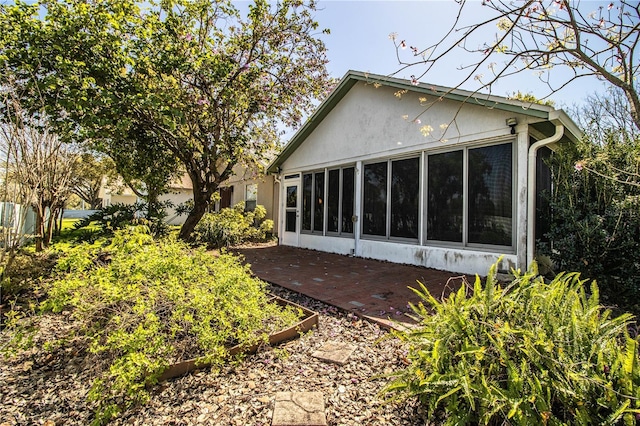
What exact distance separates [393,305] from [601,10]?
3967 mm

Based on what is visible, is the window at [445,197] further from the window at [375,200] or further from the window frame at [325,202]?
the window frame at [325,202]

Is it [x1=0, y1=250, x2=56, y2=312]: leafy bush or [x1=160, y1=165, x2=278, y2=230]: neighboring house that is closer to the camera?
[x1=0, y1=250, x2=56, y2=312]: leafy bush

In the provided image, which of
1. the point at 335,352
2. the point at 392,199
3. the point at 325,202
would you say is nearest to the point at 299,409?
the point at 335,352

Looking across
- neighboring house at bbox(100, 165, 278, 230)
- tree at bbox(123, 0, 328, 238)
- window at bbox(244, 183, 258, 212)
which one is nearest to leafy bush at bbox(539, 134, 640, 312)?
tree at bbox(123, 0, 328, 238)

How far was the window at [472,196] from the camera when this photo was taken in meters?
5.98

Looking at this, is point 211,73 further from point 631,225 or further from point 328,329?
point 631,225

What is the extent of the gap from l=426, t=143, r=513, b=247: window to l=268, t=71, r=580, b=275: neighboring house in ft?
0.06

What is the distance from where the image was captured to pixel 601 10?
121 inches

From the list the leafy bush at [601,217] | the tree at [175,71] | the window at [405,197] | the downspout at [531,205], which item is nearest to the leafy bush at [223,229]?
the tree at [175,71]

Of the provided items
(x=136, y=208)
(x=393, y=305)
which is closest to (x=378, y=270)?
(x=393, y=305)

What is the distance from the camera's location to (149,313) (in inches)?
108

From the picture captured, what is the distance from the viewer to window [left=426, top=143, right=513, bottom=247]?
5.98 metres

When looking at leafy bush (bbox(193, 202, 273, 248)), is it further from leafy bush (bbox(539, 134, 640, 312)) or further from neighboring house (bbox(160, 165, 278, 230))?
leafy bush (bbox(539, 134, 640, 312))

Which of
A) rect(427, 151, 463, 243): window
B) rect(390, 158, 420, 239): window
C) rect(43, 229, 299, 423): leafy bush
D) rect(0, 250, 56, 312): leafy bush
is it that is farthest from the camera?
rect(390, 158, 420, 239): window
